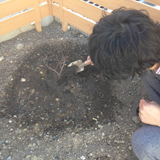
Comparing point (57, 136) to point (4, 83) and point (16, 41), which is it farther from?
point (16, 41)

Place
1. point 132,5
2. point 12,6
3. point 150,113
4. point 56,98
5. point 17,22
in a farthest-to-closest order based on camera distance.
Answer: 1. point 17,22
2. point 12,6
3. point 56,98
4. point 132,5
5. point 150,113

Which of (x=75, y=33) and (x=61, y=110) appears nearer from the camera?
(x=61, y=110)

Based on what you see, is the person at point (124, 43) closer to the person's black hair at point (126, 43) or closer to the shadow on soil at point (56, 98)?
the person's black hair at point (126, 43)

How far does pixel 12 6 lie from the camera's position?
195 cm

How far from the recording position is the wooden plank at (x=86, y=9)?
187 centimetres

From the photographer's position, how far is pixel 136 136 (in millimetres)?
1249

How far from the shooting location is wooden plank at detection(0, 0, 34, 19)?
1.89m

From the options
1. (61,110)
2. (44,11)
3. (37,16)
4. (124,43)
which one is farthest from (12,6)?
(124,43)

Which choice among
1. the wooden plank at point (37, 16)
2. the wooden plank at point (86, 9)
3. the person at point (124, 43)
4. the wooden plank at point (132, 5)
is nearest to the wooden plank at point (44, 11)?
the wooden plank at point (37, 16)

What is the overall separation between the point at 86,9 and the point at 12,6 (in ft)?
2.94

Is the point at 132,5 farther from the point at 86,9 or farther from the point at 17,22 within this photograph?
the point at 17,22

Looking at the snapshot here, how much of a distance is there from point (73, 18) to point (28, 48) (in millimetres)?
734

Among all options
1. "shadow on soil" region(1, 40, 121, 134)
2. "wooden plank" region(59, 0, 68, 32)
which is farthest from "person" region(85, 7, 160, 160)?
"wooden plank" region(59, 0, 68, 32)

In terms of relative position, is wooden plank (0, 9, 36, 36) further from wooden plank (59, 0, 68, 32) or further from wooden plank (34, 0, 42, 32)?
wooden plank (59, 0, 68, 32)
